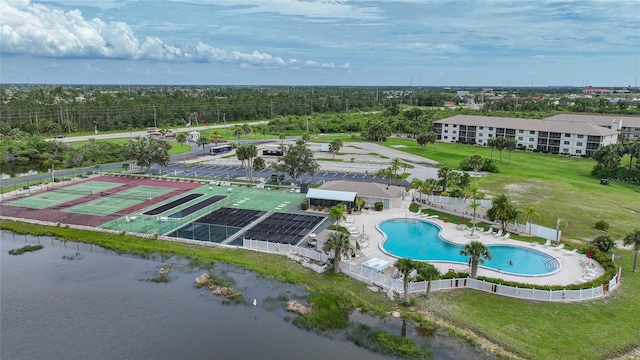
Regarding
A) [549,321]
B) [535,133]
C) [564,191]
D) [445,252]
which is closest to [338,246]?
[445,252]

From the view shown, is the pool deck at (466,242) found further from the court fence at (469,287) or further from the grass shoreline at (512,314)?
the grass shoreline at (512,314)

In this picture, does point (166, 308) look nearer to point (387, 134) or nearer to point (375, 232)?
point (375, 232)

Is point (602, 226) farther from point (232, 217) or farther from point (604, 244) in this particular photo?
point (232, 217)

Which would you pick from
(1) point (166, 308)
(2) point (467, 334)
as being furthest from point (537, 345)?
(1) point (166, 308)

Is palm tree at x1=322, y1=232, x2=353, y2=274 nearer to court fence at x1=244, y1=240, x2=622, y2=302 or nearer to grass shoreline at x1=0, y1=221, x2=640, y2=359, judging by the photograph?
court fence at x1=244, y1=240, x2=622, y2=302

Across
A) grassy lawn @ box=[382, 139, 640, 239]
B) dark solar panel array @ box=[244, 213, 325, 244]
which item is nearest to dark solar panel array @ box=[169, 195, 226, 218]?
dark solar panel array @ box=[244, 213, 325, 244]

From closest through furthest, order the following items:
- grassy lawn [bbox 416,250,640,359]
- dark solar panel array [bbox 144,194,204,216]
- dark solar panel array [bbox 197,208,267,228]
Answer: grassy lawn [bbox 416,250,640,359], dark solar panel array [bbox 197,208,267,228], dark solar panel array [bbox 144,194,204,216]
